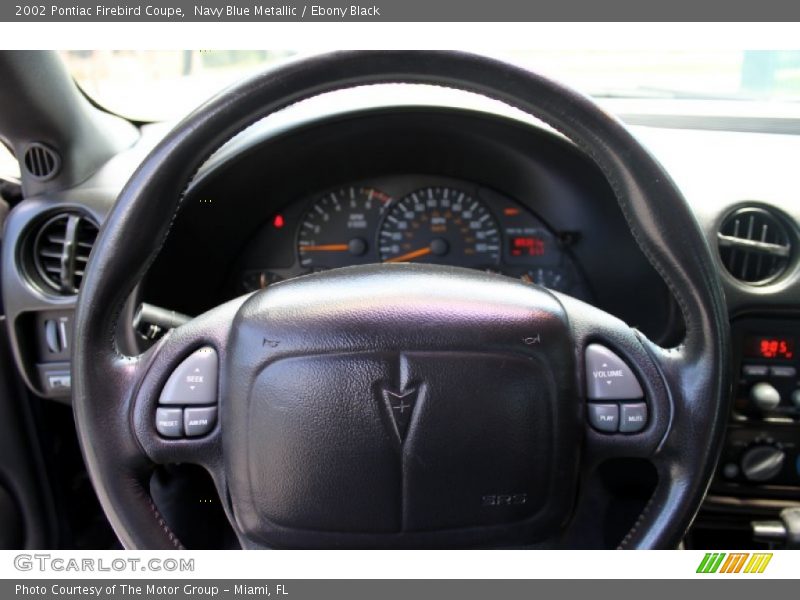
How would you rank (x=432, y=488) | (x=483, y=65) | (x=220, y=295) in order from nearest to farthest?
1. (x=483, y=65)
2. (x=432, y=488)
3. (x=220, y=295)

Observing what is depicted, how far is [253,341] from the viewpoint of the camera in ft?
3.16

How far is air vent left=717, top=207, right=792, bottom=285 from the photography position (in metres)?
1.40

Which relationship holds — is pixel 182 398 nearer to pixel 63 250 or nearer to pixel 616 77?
pixel 63 250

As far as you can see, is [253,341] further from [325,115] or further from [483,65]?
[325,115]

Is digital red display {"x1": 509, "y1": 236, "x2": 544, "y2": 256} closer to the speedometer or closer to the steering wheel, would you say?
the speedometer

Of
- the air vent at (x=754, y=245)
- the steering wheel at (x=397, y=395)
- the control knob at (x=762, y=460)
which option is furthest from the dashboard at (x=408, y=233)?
the steering wheel at (x=397, y=395)

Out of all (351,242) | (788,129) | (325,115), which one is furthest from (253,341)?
(788,129)

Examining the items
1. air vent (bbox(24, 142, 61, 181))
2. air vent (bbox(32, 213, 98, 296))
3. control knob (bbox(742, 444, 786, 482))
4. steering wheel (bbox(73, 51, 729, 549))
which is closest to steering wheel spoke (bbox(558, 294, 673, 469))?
steering wheel (bbox(73, 51, 729, 549))

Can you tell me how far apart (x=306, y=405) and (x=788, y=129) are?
1467mm

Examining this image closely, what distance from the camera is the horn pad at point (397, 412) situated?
0.94 meters

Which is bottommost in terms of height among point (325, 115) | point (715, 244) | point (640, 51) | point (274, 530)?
point (274, 530)

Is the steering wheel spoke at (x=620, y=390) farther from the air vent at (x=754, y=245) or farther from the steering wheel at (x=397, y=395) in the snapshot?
the air vent at (x=754, y=245)

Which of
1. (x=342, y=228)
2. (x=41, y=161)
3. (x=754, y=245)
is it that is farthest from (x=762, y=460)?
(x=41, y=161)

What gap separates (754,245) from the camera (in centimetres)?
140
